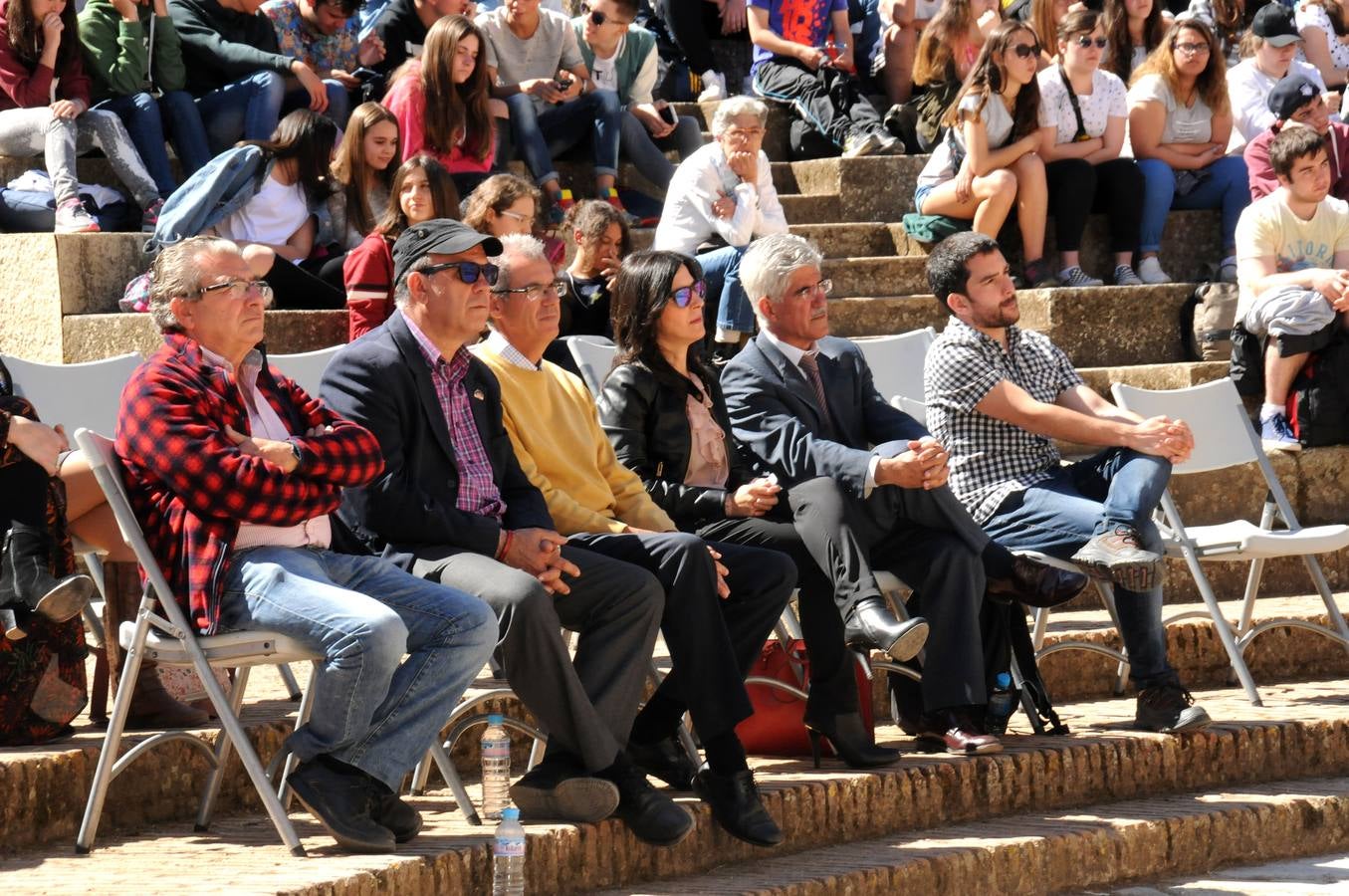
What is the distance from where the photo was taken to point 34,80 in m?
7.81

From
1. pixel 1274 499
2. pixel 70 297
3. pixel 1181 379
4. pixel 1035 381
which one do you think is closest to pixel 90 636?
pixel 70 297

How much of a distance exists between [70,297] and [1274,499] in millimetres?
4449

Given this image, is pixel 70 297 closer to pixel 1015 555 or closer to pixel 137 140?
pixel 137 140

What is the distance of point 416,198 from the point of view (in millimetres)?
7070

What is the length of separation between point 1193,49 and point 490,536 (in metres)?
5.98

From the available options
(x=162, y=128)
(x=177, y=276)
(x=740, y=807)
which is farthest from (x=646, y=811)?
(x=162, y=128)

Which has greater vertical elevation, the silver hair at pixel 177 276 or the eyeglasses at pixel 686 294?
the silver hair at pixel 177 276

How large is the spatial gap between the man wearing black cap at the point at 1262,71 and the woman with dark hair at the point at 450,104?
3.99 m

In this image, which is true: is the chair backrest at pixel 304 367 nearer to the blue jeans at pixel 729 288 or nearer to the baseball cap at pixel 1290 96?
the blue jeans at pixel 729 288

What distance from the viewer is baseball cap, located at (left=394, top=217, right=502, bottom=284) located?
4.79m

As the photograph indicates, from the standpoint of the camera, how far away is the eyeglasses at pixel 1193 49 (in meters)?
9.45

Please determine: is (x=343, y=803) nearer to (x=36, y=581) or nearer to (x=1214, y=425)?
(x=36, y=581)

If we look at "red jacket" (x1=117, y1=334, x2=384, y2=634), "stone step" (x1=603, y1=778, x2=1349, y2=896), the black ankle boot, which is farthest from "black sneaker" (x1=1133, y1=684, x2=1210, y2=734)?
the black ankle boot

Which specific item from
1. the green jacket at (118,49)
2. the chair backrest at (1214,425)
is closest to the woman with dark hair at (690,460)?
the chair backrest at (1214,425)
